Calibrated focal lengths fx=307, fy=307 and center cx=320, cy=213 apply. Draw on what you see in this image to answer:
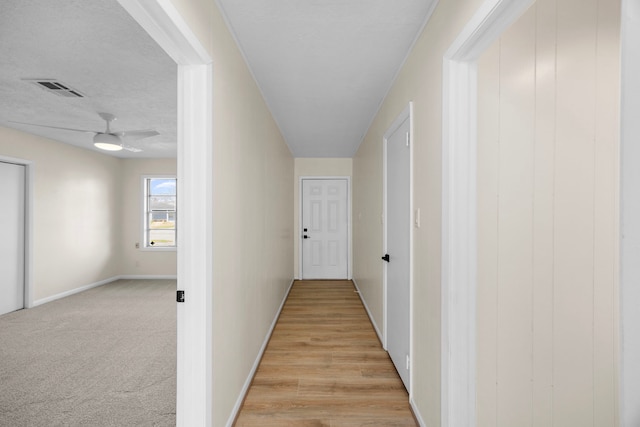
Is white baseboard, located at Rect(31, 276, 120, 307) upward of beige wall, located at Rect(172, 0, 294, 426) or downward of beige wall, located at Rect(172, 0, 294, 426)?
downward

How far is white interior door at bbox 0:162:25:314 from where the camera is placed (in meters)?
4.05

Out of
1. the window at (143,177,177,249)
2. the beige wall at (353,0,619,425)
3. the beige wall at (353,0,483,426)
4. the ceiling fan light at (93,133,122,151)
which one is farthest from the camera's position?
the window at (143,177,177,249)

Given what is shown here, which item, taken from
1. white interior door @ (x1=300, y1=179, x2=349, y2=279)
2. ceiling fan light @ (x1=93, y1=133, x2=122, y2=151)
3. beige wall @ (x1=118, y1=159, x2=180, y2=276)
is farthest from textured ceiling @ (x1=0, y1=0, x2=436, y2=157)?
beige wall @ (x1=118, y1=159, x2=180, y2=276)

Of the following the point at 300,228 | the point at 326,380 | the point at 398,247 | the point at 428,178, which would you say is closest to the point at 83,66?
the point at 428,178

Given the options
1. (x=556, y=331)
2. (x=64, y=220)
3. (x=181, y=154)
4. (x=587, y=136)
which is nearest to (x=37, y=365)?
(x=181, y=154)

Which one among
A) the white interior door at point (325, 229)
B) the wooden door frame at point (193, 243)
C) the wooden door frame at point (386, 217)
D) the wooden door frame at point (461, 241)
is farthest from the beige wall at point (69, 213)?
the wooden door frame at point (461, 241)

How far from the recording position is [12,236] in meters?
4.18

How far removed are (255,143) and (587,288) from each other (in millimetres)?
2311

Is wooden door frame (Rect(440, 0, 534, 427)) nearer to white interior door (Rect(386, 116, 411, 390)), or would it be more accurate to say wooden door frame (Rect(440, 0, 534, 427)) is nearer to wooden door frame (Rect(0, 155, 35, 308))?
white interior door (Rect(386, 116, 411, 390))

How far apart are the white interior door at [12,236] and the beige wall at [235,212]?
12.2 ft

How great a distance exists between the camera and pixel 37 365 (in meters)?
2.63

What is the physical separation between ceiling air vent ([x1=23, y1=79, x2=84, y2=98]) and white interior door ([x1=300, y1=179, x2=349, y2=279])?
12.1 feet

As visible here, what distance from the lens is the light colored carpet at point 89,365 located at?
201 cm

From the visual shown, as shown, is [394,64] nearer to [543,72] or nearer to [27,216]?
[543,72]
